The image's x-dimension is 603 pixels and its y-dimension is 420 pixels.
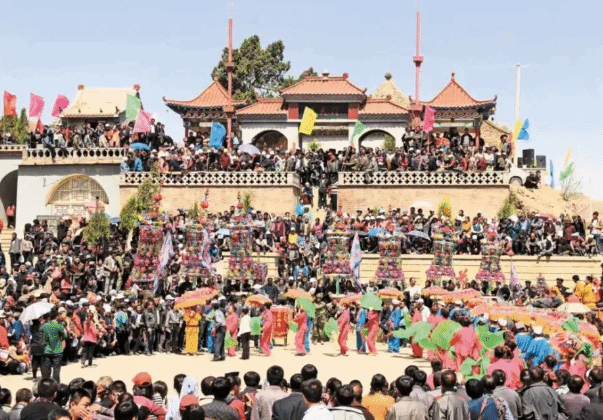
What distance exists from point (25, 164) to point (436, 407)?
98.3ft

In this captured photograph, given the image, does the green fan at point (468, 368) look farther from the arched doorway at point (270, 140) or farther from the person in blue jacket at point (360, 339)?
the arched doorway at point (270, 140)

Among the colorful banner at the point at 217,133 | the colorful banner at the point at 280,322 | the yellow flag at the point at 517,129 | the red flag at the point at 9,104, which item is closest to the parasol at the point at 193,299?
the colorful banner at the point at 280,322

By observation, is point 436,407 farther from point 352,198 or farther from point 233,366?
point 352,198

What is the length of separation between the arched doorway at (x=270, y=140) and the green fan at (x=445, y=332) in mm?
28713

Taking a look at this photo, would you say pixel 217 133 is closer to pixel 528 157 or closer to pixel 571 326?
pixel 528 157

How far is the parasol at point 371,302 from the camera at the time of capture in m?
19.7

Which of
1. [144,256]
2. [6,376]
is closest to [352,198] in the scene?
[144,256]

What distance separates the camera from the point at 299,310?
2052 cm

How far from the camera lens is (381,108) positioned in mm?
43688

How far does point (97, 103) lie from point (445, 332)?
119 feet

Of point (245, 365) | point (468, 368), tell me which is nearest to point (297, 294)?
point (245, 365)

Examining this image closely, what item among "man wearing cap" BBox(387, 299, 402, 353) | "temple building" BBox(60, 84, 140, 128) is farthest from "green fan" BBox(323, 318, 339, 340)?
"temple building" BBox(60, 84, 140, 128)

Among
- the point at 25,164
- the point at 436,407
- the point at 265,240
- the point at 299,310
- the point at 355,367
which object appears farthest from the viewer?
the point at 25,164

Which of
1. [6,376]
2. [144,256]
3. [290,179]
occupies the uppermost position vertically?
[290,179]
